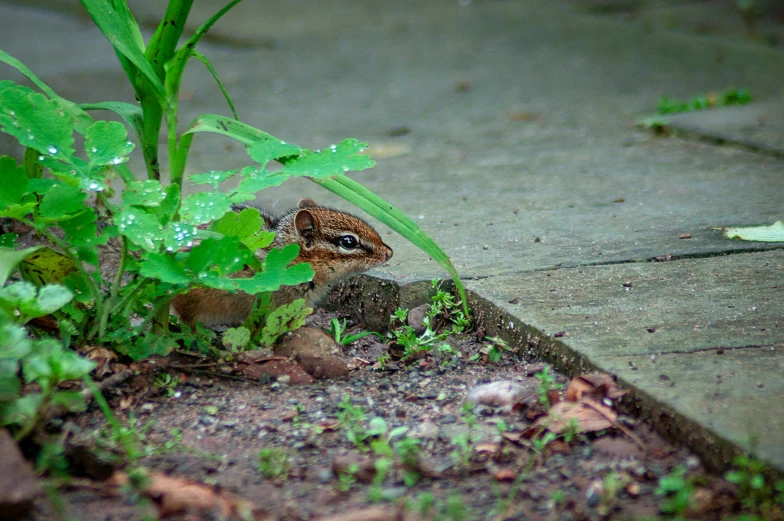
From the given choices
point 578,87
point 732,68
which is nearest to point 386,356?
point 578,87

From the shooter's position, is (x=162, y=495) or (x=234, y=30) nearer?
(x=162, y=495)

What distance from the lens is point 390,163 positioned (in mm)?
5496

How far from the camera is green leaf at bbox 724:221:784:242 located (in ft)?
11.6

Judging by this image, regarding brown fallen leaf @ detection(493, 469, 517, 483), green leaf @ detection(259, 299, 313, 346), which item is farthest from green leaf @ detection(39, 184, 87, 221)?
brown fallen leaf @ detection(493, 469, 517, 483)

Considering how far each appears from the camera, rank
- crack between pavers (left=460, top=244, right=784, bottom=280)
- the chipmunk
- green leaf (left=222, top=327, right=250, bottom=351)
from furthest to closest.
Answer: the chipmunk → crack between pavers (left=460, top=244, right=784, bottom=280) → green leaf (left=222, top=327, right=250, bottom=351)

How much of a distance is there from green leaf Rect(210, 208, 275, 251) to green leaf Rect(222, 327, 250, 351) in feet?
0.86

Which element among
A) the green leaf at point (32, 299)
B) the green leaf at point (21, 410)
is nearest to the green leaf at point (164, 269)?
the green leaf at point (32, 299)

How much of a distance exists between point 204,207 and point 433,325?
1058 millimetres

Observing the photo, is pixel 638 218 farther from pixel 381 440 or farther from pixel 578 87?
pixel 578 87

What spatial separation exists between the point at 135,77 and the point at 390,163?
110 inches

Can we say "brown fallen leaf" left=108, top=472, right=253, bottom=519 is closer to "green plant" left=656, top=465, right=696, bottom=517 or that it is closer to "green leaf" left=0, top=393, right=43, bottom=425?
"green leaf" left=0, top=393, right=43, bottom=425

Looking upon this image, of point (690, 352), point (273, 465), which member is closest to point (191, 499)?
point (273, 465)

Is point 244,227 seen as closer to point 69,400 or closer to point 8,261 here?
point 8,261

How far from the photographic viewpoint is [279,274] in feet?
8.61
